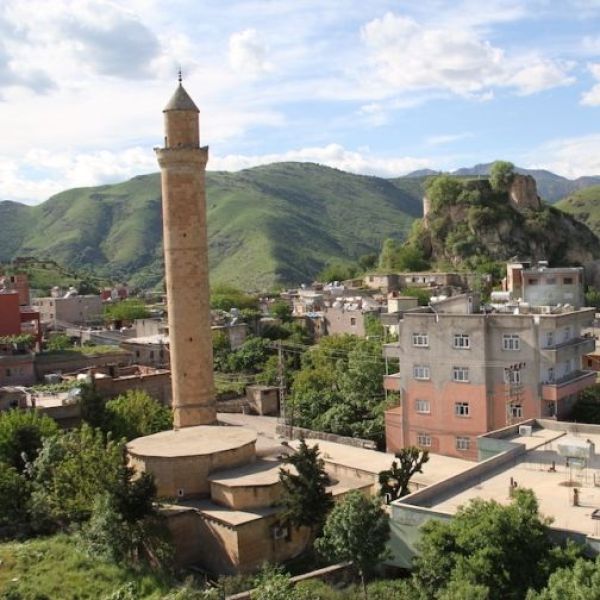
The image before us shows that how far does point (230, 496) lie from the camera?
77.4 feet

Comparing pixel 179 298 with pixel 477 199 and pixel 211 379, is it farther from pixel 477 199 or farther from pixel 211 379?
pixel 477 199

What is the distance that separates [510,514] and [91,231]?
186 meters

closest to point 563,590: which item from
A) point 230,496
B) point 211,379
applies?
point 230,496

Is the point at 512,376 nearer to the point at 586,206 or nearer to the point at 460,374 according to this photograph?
the point at 460,374

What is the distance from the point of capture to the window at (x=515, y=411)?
30041 millimetres

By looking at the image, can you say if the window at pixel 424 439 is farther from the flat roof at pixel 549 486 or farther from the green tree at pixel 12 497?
the green tree at pixel 12 497

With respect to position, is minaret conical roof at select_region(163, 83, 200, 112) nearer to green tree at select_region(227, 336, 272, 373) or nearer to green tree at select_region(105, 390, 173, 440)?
green tree at select_region(105, 390, 173, 440)

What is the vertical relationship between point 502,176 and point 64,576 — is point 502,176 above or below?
above

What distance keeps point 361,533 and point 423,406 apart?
45.9 feet

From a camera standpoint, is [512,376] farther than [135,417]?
No

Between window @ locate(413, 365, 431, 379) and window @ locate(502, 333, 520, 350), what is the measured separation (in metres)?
3.23

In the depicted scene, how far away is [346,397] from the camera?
127ft

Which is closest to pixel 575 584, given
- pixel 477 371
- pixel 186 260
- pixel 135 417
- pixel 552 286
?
pixel 477 371

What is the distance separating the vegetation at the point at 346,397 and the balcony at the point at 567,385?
8520mm
